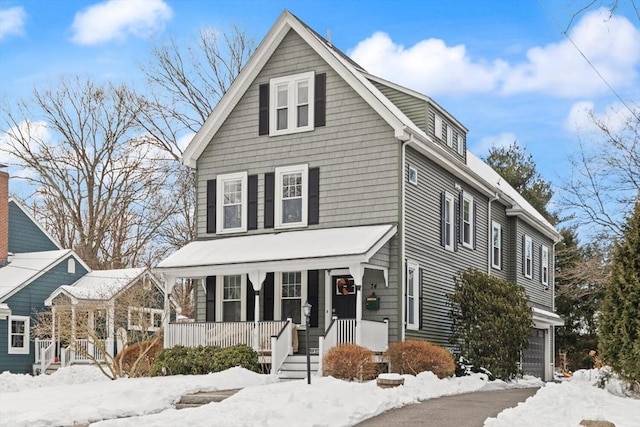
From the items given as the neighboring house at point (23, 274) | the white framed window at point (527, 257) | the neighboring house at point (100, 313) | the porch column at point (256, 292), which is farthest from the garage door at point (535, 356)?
the neighboring house at point (23, 274)

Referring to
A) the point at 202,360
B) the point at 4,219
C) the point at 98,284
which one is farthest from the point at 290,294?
the point at 4,219

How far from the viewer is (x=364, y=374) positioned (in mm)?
18609

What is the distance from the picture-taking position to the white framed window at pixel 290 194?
75.5 feet

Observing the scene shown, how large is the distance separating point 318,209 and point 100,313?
7302 millimetres

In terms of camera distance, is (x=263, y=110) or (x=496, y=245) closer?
(x=263, y=110)

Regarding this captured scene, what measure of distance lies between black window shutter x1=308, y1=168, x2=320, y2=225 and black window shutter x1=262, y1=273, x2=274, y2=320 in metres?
2.05

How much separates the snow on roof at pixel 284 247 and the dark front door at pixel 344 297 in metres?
1.35

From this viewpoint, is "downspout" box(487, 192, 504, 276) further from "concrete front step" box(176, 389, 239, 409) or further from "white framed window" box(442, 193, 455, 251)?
"concrete front step" box(176, 389, 239, 409)

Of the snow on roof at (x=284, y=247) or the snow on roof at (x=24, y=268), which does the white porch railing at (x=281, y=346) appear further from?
the snow on roof at (x=24, y=268)

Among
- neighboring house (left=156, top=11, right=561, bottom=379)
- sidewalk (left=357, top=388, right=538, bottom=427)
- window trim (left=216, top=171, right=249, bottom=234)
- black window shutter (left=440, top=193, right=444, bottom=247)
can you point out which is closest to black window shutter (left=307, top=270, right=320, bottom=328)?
neighboring house (left=156, top=11, right=561, bottom=379)

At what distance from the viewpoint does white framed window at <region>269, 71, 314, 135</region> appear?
76.1 ft

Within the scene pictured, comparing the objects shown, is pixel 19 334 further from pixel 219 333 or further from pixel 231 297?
pixel 219 333

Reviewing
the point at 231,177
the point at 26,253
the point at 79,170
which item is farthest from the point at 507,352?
the point at 79,170

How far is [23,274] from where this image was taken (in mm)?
33125
